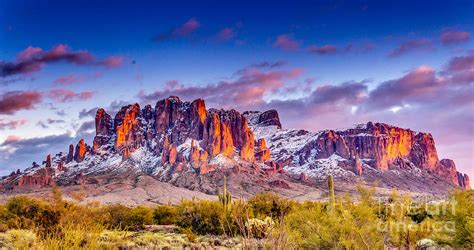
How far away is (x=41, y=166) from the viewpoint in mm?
→ 192375

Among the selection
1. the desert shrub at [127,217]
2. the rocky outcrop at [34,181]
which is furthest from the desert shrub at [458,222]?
the rocky outcrop at [34,181]

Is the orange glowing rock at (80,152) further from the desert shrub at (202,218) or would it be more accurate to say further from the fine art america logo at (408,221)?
the fine art america logo at (408,221)

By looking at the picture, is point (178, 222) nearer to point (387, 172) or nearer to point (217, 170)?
point (217, 170)

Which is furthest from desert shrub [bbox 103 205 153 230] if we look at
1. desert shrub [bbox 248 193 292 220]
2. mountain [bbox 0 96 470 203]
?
mountain [bbox 0 96 470 203]

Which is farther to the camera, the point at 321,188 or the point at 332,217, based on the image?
the point at 321,188

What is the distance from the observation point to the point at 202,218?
2494cm

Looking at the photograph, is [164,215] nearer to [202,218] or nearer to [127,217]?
[127,217]

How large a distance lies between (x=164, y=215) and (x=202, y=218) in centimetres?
795

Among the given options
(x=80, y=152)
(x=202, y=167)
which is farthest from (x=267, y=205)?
(x=80, y=152)

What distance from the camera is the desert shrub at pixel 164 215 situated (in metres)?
31.3

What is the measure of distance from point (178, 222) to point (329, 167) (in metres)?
166

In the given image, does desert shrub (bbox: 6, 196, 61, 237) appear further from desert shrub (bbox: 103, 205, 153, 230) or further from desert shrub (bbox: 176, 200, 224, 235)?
desert shrub (bbox: 176, 200, 224, 235)

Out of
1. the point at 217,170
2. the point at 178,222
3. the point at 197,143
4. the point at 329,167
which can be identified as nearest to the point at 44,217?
the point at 178,222

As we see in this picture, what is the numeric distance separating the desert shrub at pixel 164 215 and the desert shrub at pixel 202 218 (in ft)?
13.6
